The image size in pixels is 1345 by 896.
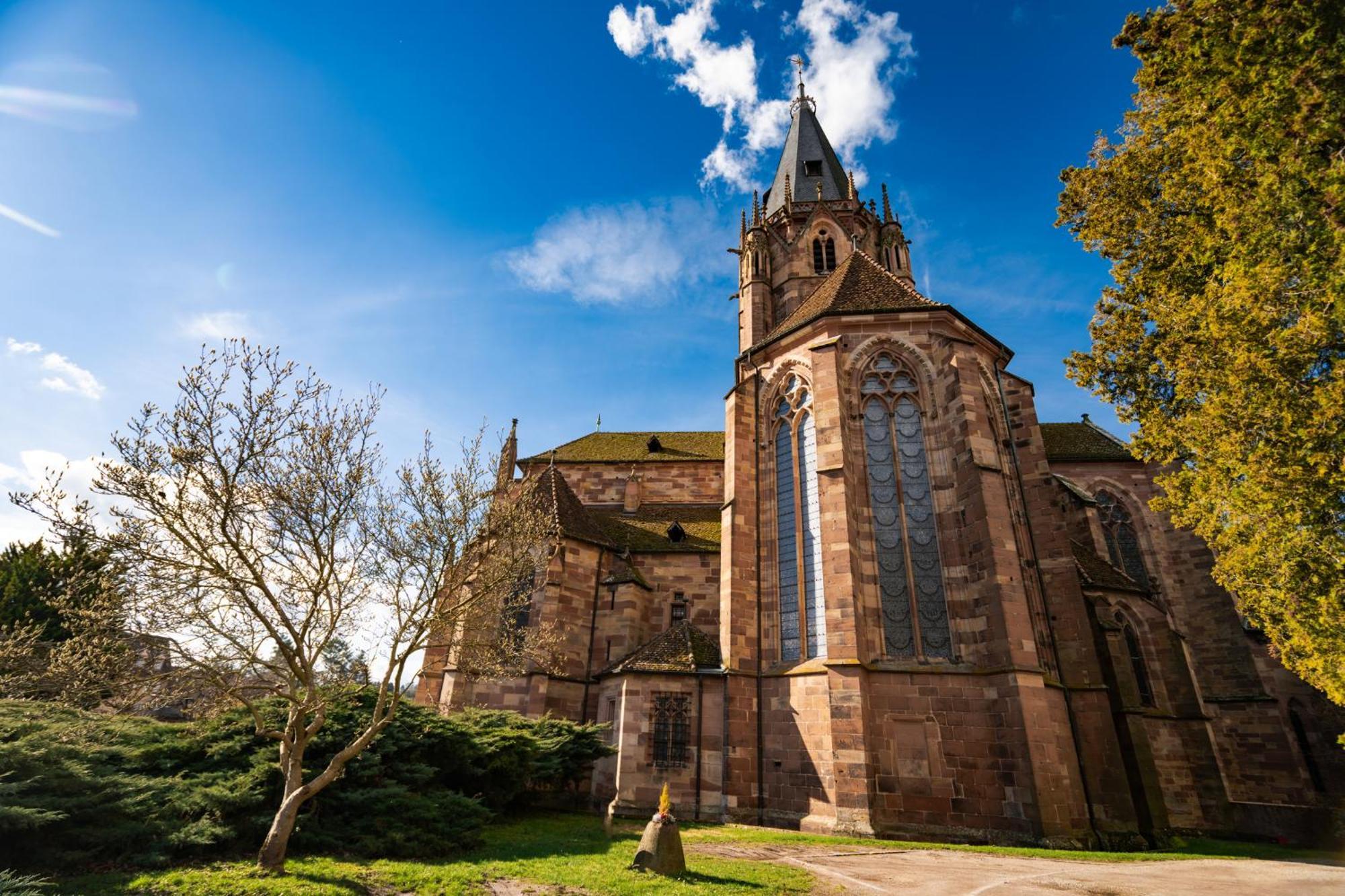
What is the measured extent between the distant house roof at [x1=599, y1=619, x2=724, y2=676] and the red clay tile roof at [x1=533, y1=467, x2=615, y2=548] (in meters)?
4.79

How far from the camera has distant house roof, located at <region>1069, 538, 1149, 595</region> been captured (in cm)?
1880

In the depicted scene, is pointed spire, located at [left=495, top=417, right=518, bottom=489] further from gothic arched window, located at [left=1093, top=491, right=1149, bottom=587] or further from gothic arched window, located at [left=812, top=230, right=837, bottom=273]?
gothic arched window, located at [left=1093, top=491, right=1149, bottom=587]

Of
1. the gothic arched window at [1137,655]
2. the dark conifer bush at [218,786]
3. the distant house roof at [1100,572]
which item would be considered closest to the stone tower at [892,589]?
the distant house roof at [1100,572]

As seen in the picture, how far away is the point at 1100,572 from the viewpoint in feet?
→ 63.3

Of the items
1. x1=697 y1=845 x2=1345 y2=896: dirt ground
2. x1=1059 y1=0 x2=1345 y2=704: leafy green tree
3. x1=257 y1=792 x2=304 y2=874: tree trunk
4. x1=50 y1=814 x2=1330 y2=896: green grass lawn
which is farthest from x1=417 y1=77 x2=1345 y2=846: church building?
x1=1059 y1=0 x2=1345 y2=704: leafy green tree

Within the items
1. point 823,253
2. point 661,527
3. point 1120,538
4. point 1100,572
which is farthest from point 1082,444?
point 661,527

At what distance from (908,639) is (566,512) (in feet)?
39.8

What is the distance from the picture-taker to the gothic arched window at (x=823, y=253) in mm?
28828

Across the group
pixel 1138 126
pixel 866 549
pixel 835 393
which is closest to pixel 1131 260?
pixel 1138 126

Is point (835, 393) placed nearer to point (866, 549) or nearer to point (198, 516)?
point (866, 549)

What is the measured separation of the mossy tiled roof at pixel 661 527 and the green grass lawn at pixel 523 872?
11.1 m

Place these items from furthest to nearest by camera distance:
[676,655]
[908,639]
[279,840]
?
1. [676,655]
2. [908,639]
3. [279,840]

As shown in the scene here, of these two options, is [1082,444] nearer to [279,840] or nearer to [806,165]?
[806,165]

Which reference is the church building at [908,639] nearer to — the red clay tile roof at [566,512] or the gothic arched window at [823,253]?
the red clay tile roof at [566,512]
